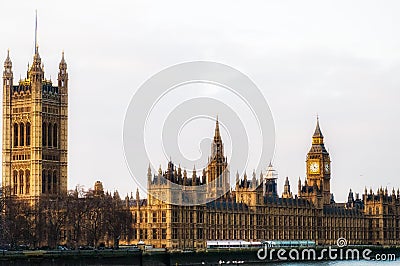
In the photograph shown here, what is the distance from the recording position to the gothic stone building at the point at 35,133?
448ft

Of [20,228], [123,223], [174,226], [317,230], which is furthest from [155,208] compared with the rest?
[317,230]

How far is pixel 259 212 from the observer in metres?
151

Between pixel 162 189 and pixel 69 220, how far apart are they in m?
14.4

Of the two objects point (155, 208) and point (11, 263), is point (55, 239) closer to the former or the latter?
point (155, 208)

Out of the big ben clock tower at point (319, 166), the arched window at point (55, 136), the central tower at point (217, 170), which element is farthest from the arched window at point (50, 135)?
the big ben clock tower at point (319, 166)

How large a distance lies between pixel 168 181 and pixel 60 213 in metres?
15.7

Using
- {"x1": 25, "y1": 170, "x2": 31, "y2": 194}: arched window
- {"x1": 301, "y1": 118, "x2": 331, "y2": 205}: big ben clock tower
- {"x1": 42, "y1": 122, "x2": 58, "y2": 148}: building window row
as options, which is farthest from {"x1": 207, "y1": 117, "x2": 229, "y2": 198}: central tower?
{"x1": 301, "y1": 118, "x2": 331, "y2": 205}: big ben clock tower

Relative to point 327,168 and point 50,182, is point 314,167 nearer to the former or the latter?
point 327,168

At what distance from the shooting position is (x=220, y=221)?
461 feet

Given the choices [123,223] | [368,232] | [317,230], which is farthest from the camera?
[368,232]

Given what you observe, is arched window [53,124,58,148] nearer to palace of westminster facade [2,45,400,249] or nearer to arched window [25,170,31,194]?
palace of westminster facade [2,45,400,249]

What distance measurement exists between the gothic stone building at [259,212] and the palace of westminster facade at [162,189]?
4.6 inches

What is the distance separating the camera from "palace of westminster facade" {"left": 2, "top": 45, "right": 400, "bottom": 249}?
130 meters

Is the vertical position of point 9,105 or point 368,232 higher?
point 9,105
